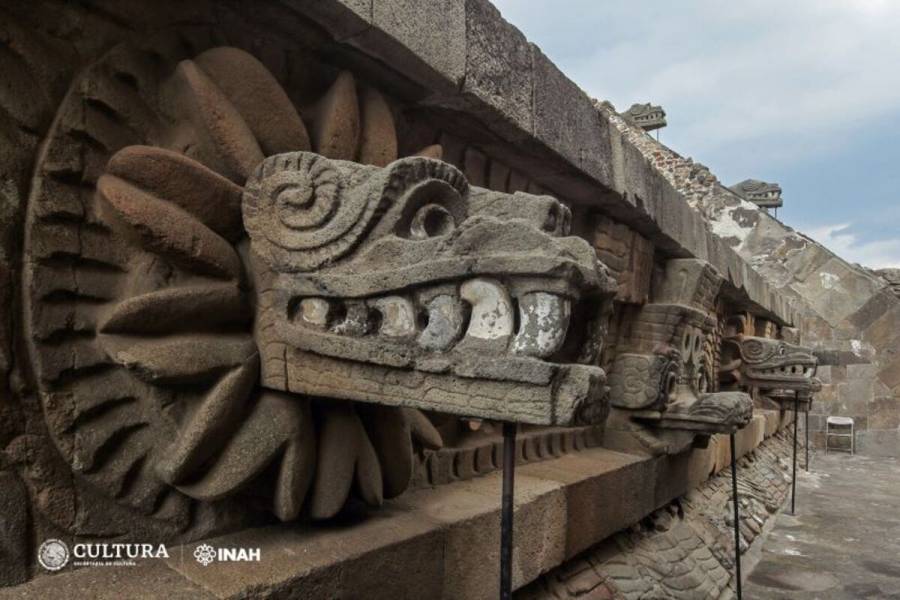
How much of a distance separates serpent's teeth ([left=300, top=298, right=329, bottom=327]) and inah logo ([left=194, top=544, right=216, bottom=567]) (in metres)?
0.56

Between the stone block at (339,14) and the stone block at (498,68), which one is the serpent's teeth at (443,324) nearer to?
the stone block at (339,14)

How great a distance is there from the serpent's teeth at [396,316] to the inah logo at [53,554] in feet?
2.49

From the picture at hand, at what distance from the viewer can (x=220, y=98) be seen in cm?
151

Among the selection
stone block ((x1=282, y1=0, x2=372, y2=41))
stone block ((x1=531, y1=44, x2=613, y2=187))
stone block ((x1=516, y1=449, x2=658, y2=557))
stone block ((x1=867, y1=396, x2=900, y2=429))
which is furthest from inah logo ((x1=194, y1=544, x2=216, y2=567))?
stone block ((x1=867, y1=396, x2=900, y2=429))

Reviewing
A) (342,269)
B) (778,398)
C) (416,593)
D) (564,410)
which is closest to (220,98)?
(342,269)

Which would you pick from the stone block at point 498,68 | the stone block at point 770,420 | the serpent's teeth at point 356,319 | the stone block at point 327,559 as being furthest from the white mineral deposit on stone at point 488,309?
the stone block at point 770,420

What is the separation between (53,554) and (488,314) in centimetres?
98

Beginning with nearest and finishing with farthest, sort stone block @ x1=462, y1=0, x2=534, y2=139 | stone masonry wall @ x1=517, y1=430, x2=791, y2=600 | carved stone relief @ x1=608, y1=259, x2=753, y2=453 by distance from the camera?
stone block @ x1=462, y1=0, x2=534, y2=139, stone masonry wall @ x1=517, y1=430, x2=791, y2=600, carved stone relief @ x1=608, y1=259, x2=753, y2=453

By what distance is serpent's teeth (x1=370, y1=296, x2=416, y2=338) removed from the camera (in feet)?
4.31

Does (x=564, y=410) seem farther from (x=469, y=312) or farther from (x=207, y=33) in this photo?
(x=207, y=33)

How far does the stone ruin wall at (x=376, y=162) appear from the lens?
1.26 m

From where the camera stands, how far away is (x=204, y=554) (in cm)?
145

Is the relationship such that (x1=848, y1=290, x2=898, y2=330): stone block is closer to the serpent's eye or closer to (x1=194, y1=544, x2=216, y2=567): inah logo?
the serpent's eye

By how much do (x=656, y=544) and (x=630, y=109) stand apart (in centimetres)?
1341
